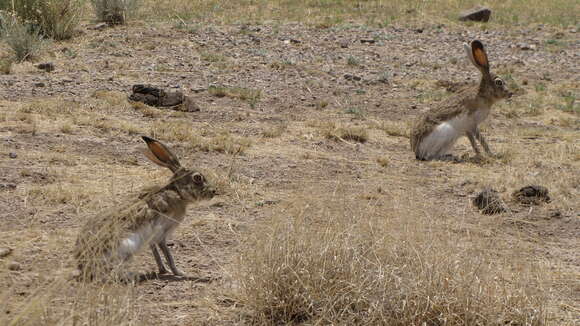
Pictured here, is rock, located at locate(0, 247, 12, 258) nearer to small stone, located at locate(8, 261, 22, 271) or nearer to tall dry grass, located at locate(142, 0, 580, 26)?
small stone, located at locate(8, 261, 22, 271)

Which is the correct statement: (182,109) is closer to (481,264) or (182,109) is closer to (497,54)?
(481,264)

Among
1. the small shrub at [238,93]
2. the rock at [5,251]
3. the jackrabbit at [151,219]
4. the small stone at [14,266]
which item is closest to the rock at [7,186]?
the rock at [5,251]

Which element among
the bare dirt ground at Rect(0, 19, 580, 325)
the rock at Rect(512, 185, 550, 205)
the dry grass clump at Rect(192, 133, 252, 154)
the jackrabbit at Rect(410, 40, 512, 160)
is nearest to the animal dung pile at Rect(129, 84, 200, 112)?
the bare dirt ground at Rect(0, 19, 580, 325)

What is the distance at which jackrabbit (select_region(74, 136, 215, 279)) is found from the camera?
481cm

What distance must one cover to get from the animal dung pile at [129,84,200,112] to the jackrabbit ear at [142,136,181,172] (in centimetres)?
518

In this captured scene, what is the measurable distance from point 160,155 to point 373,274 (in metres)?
1.67

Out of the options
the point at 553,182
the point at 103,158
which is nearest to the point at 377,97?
the point at 553,182

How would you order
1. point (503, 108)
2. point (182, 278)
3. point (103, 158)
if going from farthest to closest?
Result: point (503, 108) < point (103, 158) < point (182, 278)

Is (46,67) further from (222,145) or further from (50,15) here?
(222,145)

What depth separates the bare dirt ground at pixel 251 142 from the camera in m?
5.45

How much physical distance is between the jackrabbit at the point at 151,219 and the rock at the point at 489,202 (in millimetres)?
2671

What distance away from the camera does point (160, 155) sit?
5422 millimetres

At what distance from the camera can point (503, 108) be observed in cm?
1230

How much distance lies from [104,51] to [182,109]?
386 centimetres
